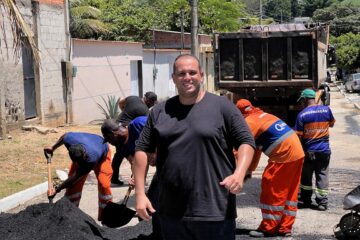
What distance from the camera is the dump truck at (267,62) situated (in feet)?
35.5

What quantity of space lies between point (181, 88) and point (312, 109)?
13.4 ft

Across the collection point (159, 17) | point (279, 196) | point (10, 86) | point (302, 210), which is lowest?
point (302, 210)

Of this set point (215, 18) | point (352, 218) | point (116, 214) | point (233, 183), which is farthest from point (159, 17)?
point (233, 183)

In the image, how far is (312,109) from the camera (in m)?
7.14

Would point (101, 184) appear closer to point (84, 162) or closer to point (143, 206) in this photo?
point (84, 162)

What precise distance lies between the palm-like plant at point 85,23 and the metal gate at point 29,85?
13490 millimetres

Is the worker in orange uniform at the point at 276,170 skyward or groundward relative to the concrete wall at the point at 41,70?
groundward

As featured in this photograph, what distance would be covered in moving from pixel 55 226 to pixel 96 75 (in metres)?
12.7

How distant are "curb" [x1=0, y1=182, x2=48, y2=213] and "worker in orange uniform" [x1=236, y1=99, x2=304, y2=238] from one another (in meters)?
3.41

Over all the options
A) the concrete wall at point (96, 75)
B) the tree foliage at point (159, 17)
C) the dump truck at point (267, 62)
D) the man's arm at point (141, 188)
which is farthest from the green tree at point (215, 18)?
the man's arm at point (141, 188)

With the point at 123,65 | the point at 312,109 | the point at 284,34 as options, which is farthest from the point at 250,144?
the point at 123,65

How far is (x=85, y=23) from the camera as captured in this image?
28.2 metres

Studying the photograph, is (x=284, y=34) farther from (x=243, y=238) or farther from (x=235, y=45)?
(x=243, y=238)

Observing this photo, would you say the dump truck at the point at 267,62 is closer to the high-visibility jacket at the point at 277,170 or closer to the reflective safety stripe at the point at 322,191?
the reflective safety stripe at the point at 322,191
